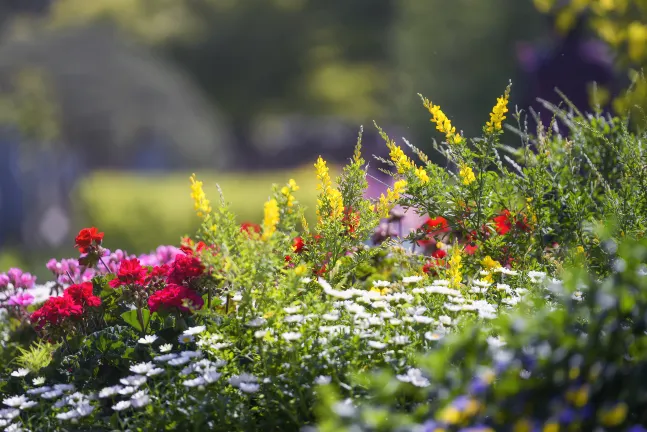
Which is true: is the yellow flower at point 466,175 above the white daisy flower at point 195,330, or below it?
above

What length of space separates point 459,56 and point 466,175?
1353 cm

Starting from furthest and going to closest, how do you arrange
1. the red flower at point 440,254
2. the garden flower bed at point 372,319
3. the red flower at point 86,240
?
1. the red flower at point 440,254
2. the red flower at point 86,240
3. the garden flower bed at point 372,319

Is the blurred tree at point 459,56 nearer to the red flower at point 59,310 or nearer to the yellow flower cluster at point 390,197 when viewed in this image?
the yellow flower cluster at point 390,197

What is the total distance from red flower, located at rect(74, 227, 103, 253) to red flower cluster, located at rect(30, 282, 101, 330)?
259 millimetres

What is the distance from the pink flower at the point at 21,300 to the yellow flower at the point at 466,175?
2.16 metres

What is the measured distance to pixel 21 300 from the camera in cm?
414

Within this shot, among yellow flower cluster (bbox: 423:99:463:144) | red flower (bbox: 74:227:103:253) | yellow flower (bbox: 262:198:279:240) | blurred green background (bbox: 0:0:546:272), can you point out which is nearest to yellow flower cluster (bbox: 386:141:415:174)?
yellow flower cluster (bbox: 423:99:463:144)

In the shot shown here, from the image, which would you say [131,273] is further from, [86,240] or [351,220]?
[351,220]

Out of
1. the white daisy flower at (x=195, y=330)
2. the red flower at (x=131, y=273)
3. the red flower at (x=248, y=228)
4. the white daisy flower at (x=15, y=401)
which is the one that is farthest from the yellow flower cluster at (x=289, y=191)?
the white daisy flower at (x=15, y=401)

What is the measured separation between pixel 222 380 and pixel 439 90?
557 inches

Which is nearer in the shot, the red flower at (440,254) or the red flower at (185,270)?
the red flower at (185,270)

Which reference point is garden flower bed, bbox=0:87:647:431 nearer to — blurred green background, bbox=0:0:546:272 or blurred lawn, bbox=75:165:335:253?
blurred lawn, bbox=75:165:335:253

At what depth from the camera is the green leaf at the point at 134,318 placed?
139 inches

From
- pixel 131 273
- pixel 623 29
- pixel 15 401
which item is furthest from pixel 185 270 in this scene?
pixel 623 29
